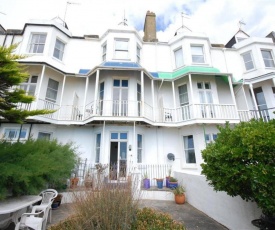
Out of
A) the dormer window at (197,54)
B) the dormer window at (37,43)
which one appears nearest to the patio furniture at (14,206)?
the dormer window at (37,43)

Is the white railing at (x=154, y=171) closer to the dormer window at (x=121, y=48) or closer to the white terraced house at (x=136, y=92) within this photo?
the white terraced house at (x=136, y=92)

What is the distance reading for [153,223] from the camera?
3572mm

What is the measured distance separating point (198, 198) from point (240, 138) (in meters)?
4.16

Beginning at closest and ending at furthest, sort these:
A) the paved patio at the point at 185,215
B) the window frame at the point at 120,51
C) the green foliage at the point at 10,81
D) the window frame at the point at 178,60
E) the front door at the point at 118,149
Answer: the paved patio at the point at 185,215 → the green foliage at the point at 10,81 → the front door at the point at 118,149 → the window frame at the point at 120,51 → the window frame at the point at 178,60

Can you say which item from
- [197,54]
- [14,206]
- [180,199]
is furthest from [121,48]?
[14,206]

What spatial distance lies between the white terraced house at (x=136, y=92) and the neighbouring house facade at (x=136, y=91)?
0.07m

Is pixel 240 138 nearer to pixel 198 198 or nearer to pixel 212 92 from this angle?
pixel 198 198

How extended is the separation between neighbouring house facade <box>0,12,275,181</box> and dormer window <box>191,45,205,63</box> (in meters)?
0.10

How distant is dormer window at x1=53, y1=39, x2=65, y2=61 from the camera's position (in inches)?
484

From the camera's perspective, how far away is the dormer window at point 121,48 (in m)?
12.4

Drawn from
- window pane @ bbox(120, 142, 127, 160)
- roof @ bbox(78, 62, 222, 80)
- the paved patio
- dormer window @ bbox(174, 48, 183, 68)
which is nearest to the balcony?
window pane @ bbox(120, 142, 127, 160)

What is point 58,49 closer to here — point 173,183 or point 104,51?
point 104,51

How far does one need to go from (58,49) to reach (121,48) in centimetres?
524

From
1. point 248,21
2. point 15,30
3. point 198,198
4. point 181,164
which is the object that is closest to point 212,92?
point 181,164
